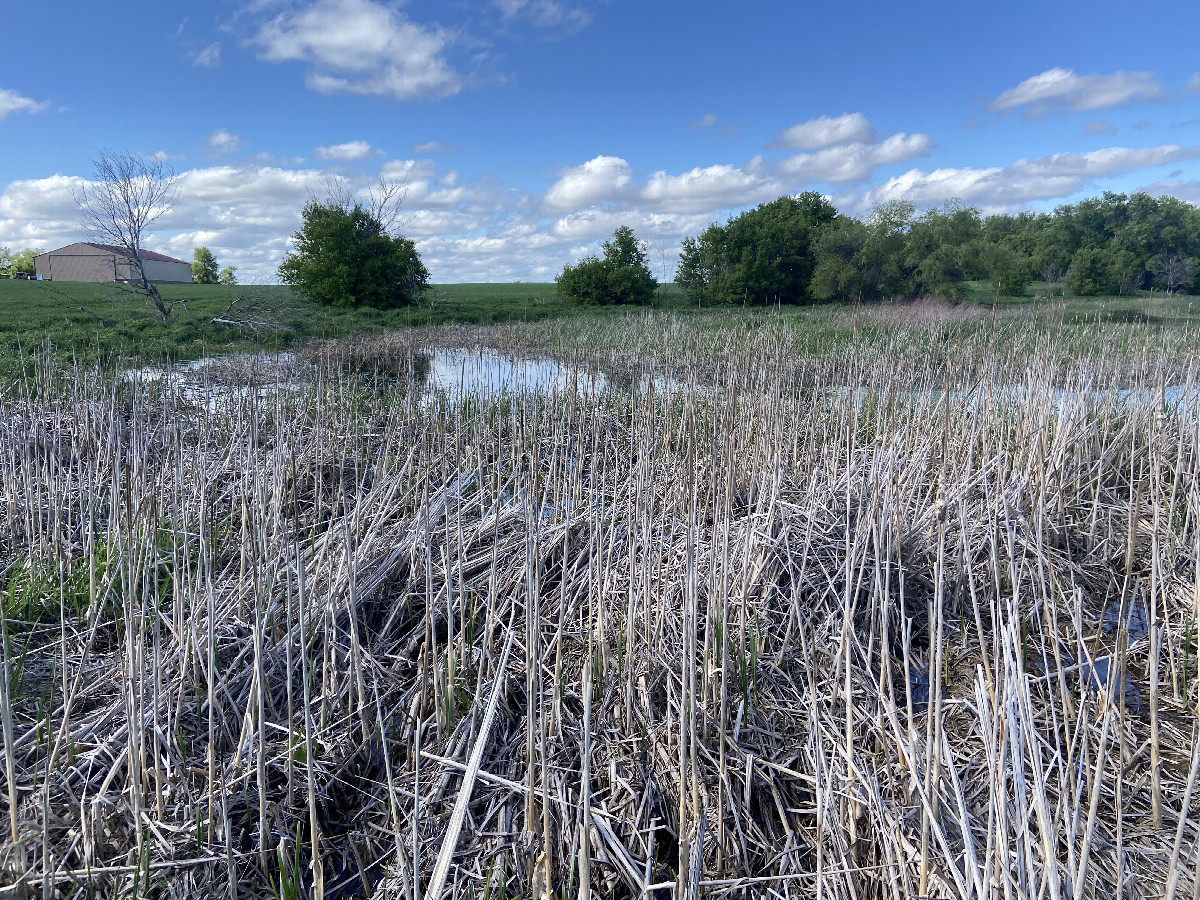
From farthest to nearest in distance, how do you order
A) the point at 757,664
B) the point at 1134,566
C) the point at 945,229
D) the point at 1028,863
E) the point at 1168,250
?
1. the point at 1168,250
2. the point at 945,229
3. the point at 1134,566
4. the point at 757,664
5. the point at 1028,863

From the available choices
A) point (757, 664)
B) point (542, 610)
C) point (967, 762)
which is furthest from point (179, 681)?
point (967, 762)

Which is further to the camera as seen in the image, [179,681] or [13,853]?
[179,681]

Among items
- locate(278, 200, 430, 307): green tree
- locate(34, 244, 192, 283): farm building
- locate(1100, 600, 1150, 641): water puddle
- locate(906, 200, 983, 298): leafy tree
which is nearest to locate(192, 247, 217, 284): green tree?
locate(34, 244, 192, 283): farm building

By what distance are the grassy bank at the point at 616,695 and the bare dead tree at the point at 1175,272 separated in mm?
43558

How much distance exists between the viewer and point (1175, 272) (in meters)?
38.1

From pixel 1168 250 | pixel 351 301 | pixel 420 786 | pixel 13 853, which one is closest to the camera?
pixel 13 853

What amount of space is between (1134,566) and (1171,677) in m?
1.34

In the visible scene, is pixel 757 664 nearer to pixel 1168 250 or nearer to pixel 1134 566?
pixel 1134 566

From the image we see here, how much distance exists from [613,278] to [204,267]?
68.7 m

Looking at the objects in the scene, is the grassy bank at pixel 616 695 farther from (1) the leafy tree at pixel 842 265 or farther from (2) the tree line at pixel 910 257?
(1) the leafy tree at pixel 842 265

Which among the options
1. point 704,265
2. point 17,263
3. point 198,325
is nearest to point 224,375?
point 198,325

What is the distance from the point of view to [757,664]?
310 centimetres

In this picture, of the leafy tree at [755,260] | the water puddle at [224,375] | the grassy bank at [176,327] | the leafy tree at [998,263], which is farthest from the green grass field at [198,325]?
the leafy tree at [755,260]

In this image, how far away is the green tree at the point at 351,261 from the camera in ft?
89.1
